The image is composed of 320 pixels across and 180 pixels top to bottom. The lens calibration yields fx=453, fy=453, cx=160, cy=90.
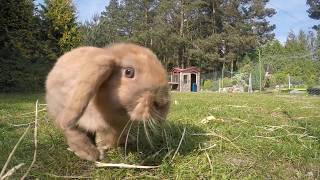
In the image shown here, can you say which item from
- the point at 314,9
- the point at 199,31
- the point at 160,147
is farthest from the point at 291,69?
the point at 160,147

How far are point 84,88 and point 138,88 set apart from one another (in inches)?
13.8

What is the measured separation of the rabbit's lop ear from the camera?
2.57 m

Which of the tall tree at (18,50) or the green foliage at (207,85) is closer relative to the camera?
the tall tree at (18,50)

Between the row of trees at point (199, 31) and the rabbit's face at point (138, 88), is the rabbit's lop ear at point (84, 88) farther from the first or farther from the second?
the row of trees at point (199, 31)

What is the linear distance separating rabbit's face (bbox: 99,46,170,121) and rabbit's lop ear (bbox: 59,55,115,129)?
0.13 metres

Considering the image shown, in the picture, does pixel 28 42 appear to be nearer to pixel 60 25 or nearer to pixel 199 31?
pixel 60 25

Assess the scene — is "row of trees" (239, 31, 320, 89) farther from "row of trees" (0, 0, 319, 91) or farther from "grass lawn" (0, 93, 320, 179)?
"grass lawn" (0, 93, 320, 179)

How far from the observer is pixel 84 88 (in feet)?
8.52

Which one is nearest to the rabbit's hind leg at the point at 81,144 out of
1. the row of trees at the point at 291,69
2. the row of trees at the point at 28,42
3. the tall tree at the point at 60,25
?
the row of trees at the point at 28,42

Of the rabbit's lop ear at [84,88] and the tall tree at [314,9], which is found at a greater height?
Result: the tall tree at [314,9]

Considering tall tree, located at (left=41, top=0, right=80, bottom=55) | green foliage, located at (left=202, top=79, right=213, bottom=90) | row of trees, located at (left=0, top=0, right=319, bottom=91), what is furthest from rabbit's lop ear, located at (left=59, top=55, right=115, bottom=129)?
green foliage, located at (left=202, top=79, right=213, bottom=90)

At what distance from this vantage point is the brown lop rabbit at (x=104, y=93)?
2650mm

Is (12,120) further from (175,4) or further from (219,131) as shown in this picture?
(175,4)

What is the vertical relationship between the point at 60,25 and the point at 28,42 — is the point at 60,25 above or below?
above
